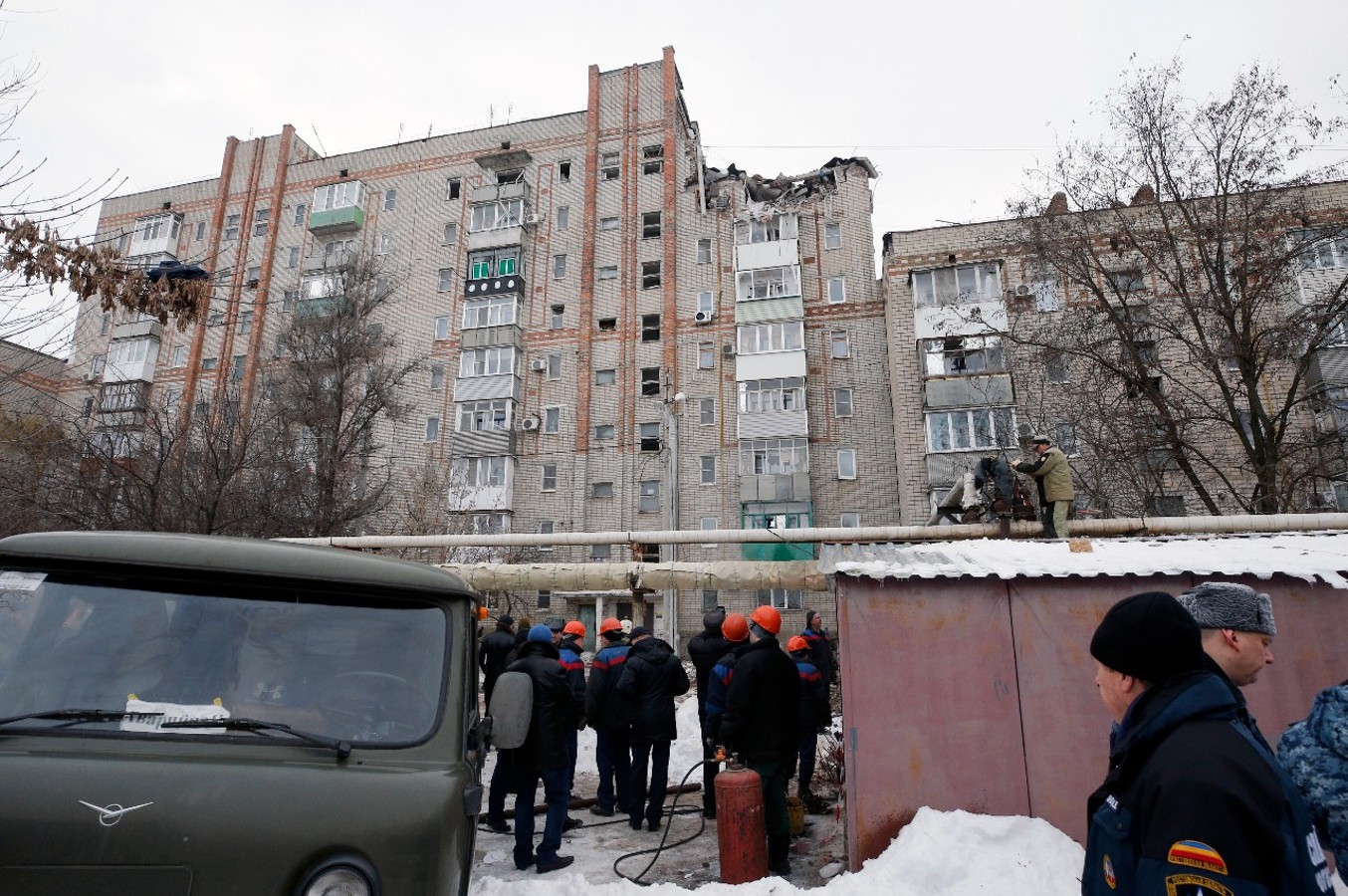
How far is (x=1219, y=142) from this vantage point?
48.8ft

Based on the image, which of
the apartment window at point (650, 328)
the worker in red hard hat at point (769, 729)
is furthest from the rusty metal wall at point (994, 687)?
the apartment window at point (650, 328)

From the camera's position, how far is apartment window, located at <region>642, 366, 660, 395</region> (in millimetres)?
33812

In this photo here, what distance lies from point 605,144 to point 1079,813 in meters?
37.2

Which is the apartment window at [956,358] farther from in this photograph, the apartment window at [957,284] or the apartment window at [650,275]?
the apartment window at [650,275]

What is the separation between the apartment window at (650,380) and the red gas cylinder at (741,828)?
2839 cm

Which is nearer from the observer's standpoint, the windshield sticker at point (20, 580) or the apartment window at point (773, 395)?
the windshield sticker at point (20, 580)

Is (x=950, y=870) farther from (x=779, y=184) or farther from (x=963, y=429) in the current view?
(x=779, y=184)

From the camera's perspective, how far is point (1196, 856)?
5.18 ft

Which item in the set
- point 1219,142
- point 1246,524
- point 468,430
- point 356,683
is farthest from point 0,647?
point 468,430

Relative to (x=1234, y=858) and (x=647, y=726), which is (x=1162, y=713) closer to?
(x=1234, y=858)

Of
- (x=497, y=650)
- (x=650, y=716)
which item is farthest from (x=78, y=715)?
(x=497, y=650)

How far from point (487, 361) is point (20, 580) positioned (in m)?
33.2

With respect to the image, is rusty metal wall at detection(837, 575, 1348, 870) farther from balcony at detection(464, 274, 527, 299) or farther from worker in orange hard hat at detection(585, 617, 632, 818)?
balcony at detection(464, 274, 527, 299)

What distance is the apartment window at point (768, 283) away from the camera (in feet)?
108
